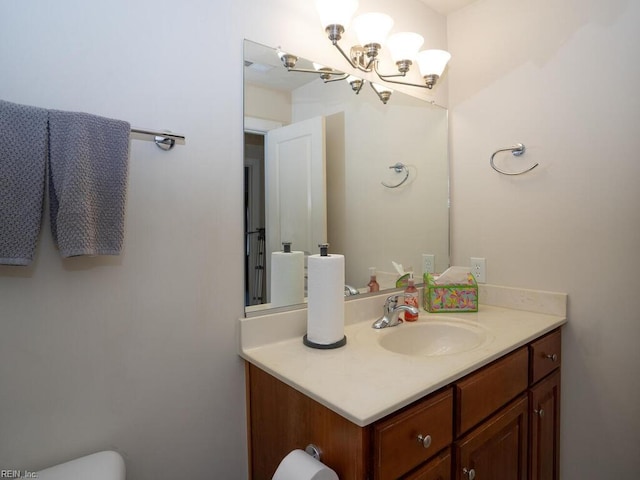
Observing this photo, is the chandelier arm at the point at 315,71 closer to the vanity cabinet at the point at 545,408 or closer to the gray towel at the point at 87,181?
the gray towel at the point at 87,181

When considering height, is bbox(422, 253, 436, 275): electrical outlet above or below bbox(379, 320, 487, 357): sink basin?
above

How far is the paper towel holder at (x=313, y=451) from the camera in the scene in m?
0.85

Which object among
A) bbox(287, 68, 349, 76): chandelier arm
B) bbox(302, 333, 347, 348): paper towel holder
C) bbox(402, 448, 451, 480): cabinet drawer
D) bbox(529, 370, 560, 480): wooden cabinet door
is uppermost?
bbox(287, 68, 349, 76): chandelier arm

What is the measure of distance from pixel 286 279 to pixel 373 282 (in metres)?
0.47

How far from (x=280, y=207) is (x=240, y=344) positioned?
0.48 m

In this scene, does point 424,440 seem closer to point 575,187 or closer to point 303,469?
point 303,469

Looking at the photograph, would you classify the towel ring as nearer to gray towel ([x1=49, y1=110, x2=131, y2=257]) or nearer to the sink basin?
the sink basin

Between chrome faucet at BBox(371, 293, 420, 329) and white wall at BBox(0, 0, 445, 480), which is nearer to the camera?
white wall at BBox(0, 0, 445, 480)

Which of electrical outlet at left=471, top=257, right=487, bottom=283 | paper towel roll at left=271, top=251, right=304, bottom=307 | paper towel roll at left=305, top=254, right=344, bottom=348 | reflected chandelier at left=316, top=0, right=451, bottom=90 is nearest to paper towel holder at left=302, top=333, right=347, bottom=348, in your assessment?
paper towel roll at left=305, top=254, right=344, bottom=348

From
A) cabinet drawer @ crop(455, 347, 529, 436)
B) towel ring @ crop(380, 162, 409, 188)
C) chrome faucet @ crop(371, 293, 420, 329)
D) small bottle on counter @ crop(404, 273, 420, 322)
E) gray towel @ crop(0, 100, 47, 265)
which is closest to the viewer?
gray towel @ crop(0, 100, 47, 265)

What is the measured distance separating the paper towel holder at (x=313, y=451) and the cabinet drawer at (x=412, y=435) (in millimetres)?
153

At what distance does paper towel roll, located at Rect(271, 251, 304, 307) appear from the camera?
1219mm

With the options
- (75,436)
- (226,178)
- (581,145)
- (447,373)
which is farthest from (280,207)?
(581,145)

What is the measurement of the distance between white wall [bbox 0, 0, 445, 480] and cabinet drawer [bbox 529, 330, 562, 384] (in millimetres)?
1035
